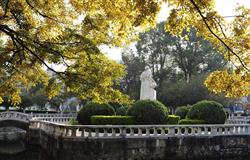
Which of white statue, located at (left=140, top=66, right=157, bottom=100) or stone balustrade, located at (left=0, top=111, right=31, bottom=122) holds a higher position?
white statue, located at (left=140, top=66, right=157, bottom=100)

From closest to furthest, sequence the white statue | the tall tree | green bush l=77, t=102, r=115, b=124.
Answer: the tall tree, green bush l=77, t=102, r=115, b=124, the white statue

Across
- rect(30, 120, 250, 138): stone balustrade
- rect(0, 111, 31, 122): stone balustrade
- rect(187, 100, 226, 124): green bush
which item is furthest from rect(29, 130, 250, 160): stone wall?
rect(0, 111, 31, 122): stone balustrade

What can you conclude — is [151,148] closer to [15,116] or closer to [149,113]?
[149,113]

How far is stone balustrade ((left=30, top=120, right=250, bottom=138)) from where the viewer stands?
15.4 meters

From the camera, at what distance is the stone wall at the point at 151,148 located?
15.0 m

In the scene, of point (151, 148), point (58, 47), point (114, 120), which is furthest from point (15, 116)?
point (58, 47)

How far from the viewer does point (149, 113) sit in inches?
730

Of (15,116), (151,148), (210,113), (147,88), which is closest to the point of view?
(151,148)

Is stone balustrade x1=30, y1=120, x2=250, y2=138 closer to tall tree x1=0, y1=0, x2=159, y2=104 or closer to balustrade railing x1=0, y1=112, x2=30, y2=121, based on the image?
tall tree x1=0, y1=0, x2=159, y2=104

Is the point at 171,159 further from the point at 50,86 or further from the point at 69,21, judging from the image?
the point at 69,21

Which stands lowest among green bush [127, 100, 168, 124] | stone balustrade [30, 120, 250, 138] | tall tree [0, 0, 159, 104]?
stone balustrade [30, 120, 250, 138]

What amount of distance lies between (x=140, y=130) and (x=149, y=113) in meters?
2.87

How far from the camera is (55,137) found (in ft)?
55.6

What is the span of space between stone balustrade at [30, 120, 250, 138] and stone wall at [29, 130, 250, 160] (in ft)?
0.71
